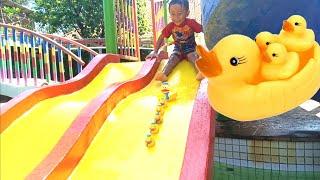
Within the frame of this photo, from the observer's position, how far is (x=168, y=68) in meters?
3.65

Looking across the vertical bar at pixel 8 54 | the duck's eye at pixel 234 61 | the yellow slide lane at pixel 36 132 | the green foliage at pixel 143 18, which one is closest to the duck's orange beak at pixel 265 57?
the duck's eye at pixel 234 61

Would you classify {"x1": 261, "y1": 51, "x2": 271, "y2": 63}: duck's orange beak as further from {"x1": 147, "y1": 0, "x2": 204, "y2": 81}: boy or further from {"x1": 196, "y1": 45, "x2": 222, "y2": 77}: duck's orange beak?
{"x1": 147, "y1": 0, "x2": 204, "y2": 81}: boy

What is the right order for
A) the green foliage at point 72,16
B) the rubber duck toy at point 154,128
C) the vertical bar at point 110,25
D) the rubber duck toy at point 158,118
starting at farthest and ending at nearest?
1. the green foliage at point 72,16
2. the vertical bar at point 110,25
3. the rubber duck toy at point 158,118
4. the rubber duck toy at point 154,128

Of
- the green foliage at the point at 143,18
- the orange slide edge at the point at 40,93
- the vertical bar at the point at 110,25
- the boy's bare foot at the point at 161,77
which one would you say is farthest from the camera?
the green foliage at the point at 143,18

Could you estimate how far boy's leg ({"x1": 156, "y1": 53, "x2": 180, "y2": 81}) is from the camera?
3541 mm

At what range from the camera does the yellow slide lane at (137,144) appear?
222cm

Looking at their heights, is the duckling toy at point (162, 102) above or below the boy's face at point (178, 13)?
below

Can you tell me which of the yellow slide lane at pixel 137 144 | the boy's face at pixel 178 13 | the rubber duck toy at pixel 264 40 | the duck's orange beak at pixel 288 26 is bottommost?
the yellow slide lane at pixel 137 144

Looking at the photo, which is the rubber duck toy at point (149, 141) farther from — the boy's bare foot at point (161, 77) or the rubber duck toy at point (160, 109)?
the boy's bare foot at point (161, 77)

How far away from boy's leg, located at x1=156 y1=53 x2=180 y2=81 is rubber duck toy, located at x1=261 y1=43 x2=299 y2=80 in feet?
6.22

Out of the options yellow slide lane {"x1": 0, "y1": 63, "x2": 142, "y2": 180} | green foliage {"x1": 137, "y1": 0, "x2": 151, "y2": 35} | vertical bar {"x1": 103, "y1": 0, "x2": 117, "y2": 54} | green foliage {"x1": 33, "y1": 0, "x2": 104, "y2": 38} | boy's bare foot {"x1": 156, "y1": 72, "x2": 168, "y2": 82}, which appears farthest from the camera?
green foliage {"x1": 137, "y1": 0, "x2": 151, "y2": 35}

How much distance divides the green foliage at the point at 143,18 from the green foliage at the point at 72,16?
1353 millimetres

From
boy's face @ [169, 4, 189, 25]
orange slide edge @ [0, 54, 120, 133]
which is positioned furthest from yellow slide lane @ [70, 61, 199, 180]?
boy's face @ [169, 4, 189, 25]

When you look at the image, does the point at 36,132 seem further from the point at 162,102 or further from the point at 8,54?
the point at 8,54
